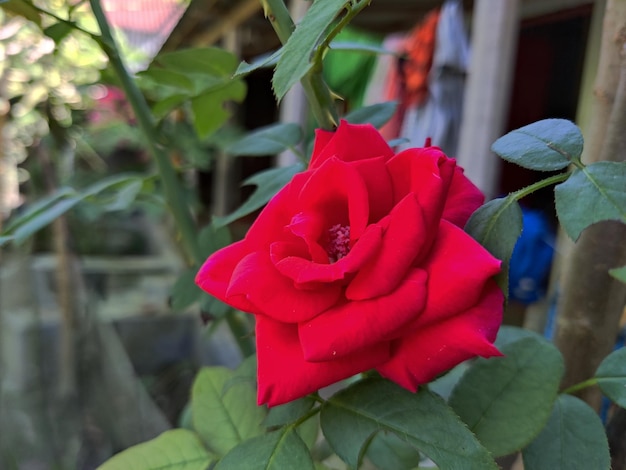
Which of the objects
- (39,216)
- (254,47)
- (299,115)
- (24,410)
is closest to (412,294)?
(39,216)

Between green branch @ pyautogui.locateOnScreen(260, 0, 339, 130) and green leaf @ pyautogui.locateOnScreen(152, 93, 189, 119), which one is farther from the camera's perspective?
green leaf @ pyautogui.locateOnScreen(152, 93, 189, 119)

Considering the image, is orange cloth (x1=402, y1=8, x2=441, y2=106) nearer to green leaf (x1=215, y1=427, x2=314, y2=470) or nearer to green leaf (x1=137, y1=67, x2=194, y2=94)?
green leaf (x1=137, y1=67, x2=194, y2=94)

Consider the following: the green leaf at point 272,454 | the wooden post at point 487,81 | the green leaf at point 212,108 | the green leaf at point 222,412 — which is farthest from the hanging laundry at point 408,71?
the green leaf at point 272,454

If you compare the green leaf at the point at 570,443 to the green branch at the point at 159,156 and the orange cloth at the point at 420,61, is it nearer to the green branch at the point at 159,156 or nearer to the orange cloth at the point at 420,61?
the green branch at the point at 159,156

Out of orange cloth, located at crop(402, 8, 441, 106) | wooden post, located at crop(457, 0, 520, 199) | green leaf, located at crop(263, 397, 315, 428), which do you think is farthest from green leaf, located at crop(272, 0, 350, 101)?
orange cloth, located at crop(402, 8, 441, 106)

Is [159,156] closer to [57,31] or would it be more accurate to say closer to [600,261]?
[57,31]

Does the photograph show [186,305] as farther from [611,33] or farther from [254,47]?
[254,47]
